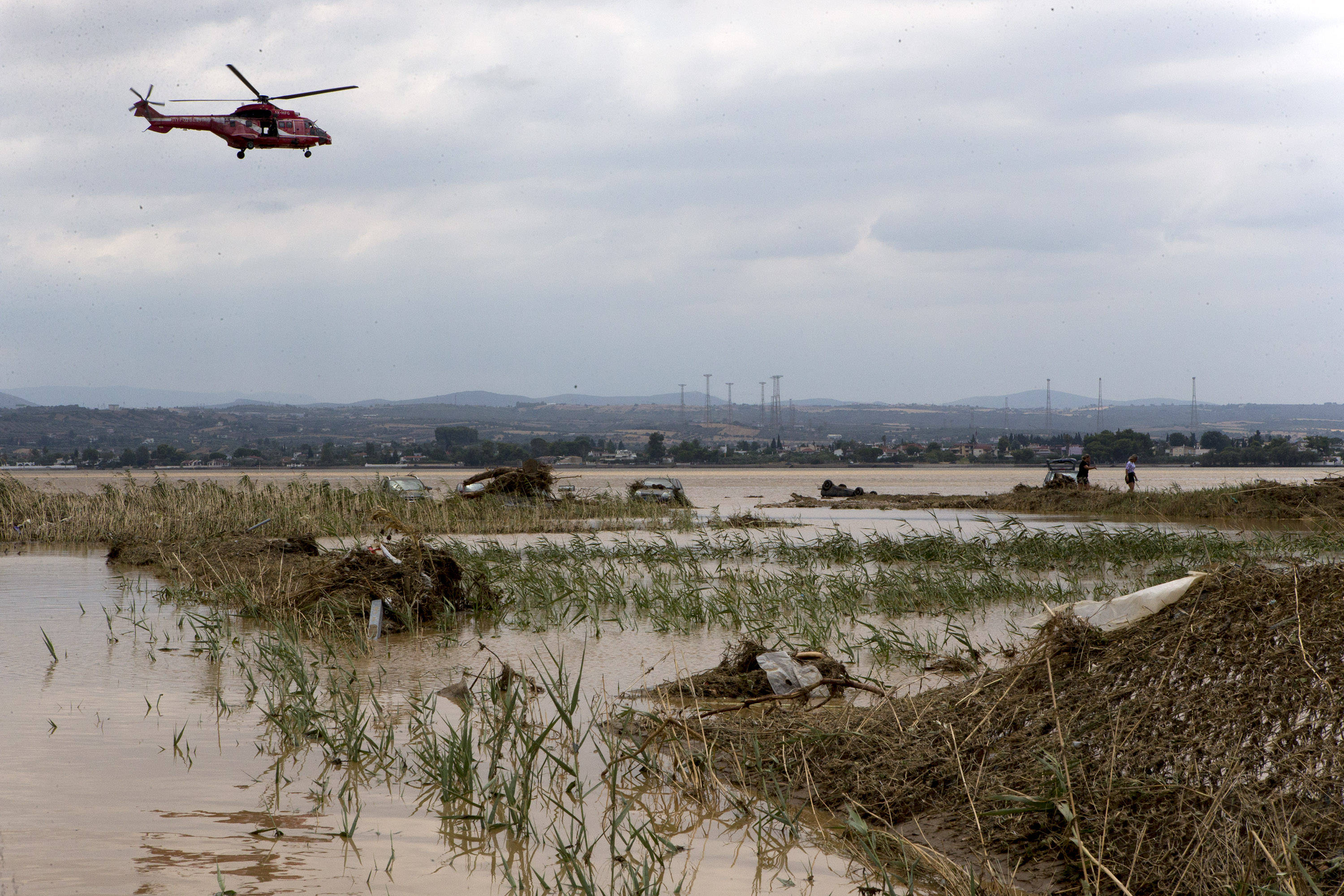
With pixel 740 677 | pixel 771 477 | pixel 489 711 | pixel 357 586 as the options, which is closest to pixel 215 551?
pixel 357 586

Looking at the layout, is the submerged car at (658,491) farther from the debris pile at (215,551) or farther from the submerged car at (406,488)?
the debris pile at (215,551)

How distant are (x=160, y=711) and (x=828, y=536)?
53.4 ft

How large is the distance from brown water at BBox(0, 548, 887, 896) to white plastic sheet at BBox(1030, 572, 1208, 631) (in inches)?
89.6

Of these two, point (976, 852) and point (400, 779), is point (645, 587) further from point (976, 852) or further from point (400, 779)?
point (976, 852)

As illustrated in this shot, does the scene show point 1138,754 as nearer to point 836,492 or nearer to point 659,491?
point 659,491

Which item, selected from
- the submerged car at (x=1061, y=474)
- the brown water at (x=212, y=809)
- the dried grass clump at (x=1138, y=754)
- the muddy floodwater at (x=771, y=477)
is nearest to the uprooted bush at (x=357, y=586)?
the brown water at (x=212, y=809)

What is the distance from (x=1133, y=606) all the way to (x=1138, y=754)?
1.33 meters

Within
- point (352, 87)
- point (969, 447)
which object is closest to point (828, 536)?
point (352, 87)

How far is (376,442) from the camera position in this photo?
552ft

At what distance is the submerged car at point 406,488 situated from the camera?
26984mm

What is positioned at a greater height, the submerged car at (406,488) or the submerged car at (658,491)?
the submerged car at (406,488)

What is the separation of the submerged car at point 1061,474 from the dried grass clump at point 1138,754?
29.9 meters

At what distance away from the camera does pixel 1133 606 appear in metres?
5.82

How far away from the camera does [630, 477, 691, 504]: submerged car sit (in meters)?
31.1
